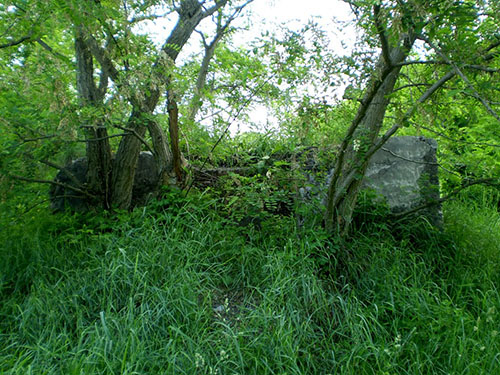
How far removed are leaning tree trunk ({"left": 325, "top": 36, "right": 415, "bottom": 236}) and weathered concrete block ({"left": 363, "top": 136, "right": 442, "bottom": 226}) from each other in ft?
1.92

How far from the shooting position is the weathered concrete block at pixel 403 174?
4.54 metres

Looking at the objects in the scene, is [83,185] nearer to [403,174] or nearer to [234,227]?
[234,227]

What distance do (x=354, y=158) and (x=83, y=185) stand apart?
2.89 m

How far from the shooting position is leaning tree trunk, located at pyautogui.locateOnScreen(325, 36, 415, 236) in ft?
11.5

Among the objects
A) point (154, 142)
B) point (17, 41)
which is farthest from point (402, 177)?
point (17, 41)

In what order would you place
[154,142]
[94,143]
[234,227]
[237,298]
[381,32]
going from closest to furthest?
1. [381,32]
2. [237,298]
3. [234,227]
4. [94,143]
5. [154,142]

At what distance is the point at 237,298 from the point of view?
11.0 ft

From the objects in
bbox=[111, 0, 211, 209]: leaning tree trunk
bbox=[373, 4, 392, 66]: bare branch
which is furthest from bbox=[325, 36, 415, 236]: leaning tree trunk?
bbox=[111, 0, 211, 209]: leaning tree trunk

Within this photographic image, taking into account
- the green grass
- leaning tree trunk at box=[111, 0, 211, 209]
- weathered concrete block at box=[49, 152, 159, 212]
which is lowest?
the green grass

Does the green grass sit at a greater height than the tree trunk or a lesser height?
lesser

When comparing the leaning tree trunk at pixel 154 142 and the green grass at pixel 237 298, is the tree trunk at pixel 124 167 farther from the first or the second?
the green grass at pixel 237 298

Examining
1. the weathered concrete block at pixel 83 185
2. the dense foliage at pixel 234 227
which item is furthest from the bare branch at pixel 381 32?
the weathered concrete block at pixel 83 185

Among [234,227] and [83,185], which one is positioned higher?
[83,185]

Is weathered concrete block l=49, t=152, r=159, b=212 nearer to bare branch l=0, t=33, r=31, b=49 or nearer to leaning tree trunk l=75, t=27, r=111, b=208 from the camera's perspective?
leaning tree trunk l=75, t=27, r=111, b=208
